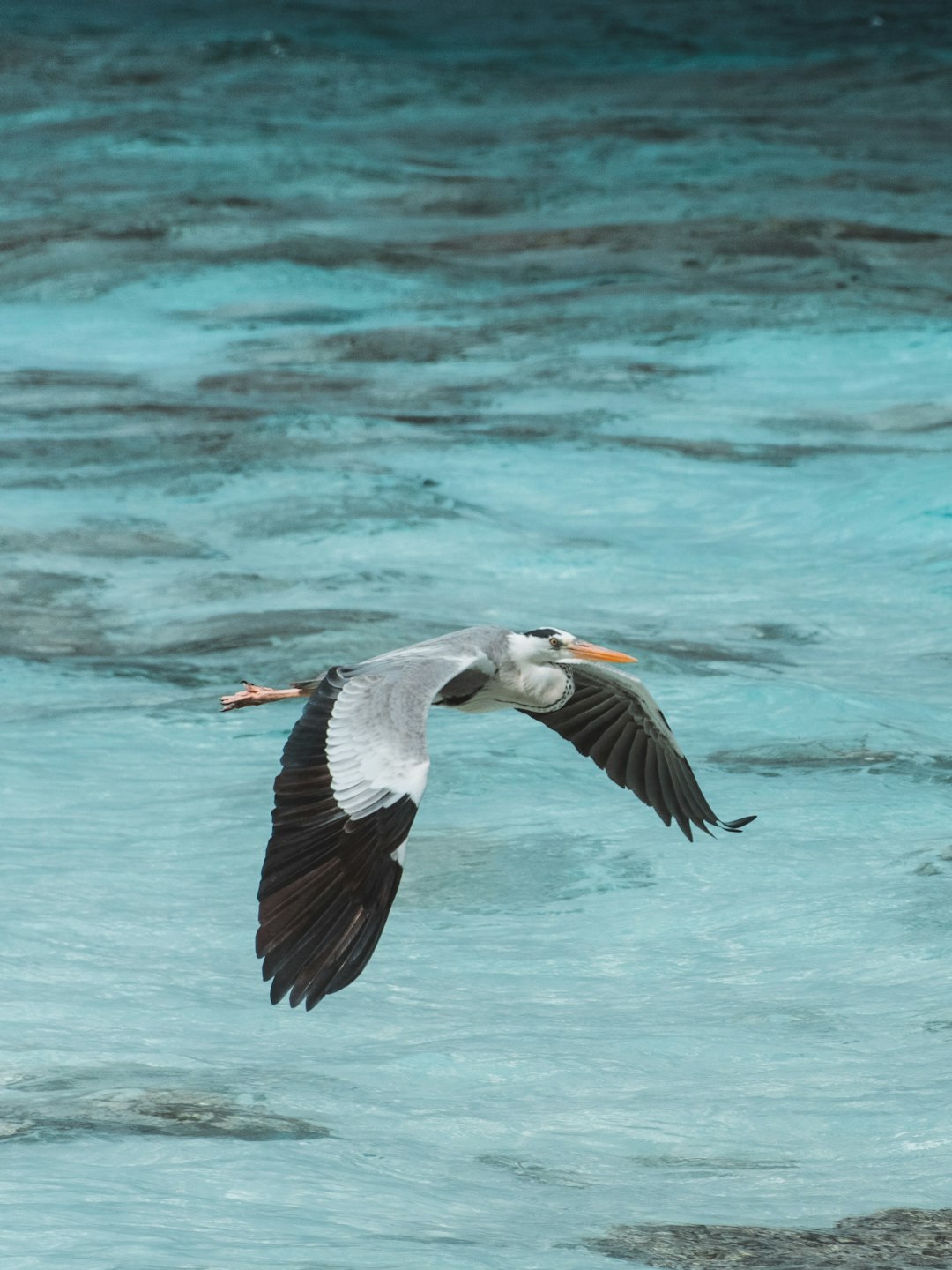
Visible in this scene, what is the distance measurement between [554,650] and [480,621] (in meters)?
3.48

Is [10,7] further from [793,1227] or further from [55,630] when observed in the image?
[793,1227]

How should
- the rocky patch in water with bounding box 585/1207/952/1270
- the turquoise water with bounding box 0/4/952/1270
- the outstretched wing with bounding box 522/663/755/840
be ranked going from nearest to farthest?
the rocky patch in water with bounding box 585/1207/952/1270
the turquoise water with bounding box 0/4/952/1270
the outstretched wing with bounding box 522/663/755/840

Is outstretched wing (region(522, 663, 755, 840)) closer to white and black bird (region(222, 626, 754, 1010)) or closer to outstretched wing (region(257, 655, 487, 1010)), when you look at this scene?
white and black bird (region(222, 626, 754, 1010))

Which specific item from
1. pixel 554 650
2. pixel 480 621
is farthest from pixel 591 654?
pixel 480 621

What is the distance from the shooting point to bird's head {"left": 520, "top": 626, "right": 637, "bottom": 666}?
18.1 feet

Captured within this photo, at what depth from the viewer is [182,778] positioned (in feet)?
25.5

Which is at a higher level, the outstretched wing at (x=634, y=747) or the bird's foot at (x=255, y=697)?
the bird's foot at (x=255, y=697)

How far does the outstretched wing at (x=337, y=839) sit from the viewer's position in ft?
13.3

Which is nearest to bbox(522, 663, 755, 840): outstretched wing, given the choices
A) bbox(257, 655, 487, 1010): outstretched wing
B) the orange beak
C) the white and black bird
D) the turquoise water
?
the orange beak

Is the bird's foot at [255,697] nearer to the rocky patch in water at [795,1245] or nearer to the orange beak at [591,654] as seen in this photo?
the orange beak at [591,654]

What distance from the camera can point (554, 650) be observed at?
5594 millimetres

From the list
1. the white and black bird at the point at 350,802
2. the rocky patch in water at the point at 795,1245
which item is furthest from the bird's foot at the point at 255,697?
the rocky patch in water at the point at 795,1245

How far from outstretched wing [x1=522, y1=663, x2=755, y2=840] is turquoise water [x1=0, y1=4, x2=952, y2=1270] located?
0.59m

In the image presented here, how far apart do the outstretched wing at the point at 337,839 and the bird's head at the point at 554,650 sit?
38.3 inches
